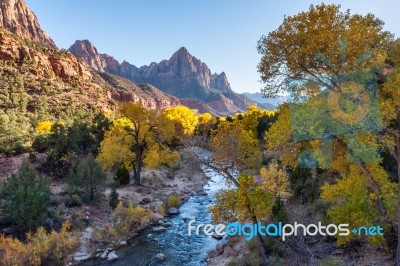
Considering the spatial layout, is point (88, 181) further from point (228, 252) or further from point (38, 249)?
point (228, 252)

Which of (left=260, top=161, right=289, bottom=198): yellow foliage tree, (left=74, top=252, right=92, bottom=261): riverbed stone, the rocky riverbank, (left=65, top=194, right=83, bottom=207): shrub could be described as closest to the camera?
(left=74, top=252, right=92, bottom=261): riverbed stone

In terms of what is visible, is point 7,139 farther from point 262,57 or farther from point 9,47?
point 9,47

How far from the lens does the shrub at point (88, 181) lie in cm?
1938

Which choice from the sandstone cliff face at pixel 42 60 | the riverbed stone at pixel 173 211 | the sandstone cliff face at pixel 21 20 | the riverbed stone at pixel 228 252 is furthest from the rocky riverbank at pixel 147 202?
the sandstone cliff face at pixel 21 20

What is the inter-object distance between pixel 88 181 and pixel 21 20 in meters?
154

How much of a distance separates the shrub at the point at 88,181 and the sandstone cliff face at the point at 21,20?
13065 cm

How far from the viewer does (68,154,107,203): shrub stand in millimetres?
19375

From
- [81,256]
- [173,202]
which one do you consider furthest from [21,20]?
[81,256]

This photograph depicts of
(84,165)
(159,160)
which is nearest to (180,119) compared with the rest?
(159,160)

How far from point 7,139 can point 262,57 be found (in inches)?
1174

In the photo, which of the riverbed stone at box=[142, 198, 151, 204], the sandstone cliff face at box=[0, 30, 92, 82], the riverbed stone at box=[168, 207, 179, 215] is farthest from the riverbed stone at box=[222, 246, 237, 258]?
the sandstone cliff face at box=[0, 30, 92, 82]

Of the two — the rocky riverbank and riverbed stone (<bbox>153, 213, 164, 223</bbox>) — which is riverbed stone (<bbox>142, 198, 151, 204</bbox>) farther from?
riverbed stone (<bbox>153, 213, 164, 223</bbox>)

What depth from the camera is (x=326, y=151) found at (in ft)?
35.2

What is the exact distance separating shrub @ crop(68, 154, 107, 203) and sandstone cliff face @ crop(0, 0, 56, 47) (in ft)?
429
